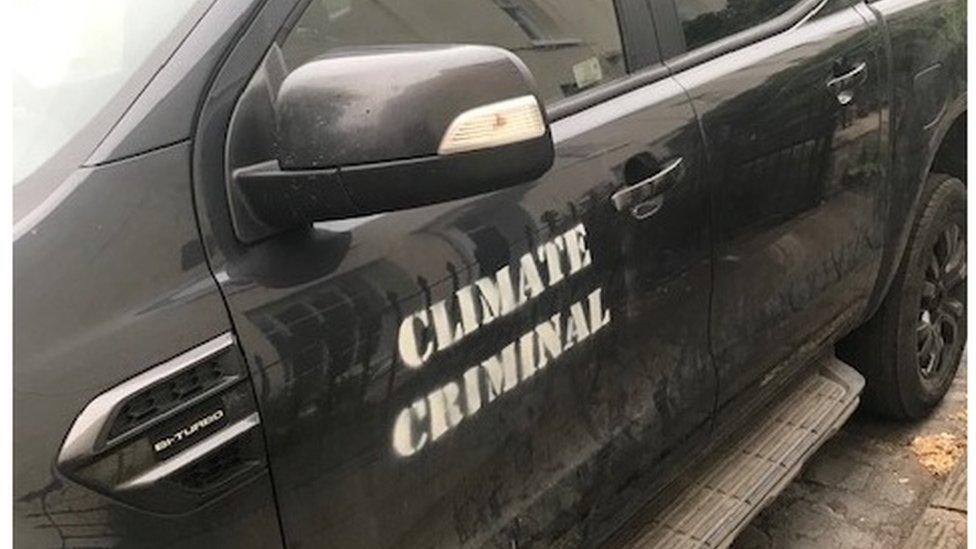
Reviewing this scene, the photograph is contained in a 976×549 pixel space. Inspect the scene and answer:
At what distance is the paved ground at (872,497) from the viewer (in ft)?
9.86

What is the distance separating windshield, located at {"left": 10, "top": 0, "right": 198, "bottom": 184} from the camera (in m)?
1.51

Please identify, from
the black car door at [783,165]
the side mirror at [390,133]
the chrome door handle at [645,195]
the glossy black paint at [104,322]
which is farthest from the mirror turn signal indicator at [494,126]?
the black car door at [783,165]

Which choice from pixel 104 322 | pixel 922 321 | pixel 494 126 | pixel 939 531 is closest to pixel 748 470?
pixel 939 531

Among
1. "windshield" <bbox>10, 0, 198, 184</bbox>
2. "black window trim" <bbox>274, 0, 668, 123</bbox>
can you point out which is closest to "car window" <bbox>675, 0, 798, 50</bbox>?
"black window trim" <bbox>274, 0, 668, 123</bbox>

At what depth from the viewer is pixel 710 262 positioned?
2324mm

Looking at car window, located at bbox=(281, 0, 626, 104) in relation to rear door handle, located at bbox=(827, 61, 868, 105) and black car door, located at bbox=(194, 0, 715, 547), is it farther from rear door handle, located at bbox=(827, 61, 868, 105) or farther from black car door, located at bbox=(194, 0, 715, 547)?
rear door handle, located at bbox=(827, 61, 868, 105)

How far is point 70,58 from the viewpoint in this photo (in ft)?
5.25

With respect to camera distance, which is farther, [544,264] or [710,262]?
[710,262]

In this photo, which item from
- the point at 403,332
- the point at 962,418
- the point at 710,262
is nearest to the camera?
the point at 403,332

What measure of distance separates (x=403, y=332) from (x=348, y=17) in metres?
0.54

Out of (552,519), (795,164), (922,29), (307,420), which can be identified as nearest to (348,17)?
(307,420)

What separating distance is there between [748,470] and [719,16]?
42.9 inches

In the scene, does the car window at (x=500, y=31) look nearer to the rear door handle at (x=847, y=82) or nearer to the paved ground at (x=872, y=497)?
the rear door handle at (x=847, y=82)

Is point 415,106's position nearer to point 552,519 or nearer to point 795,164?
point 552,519
